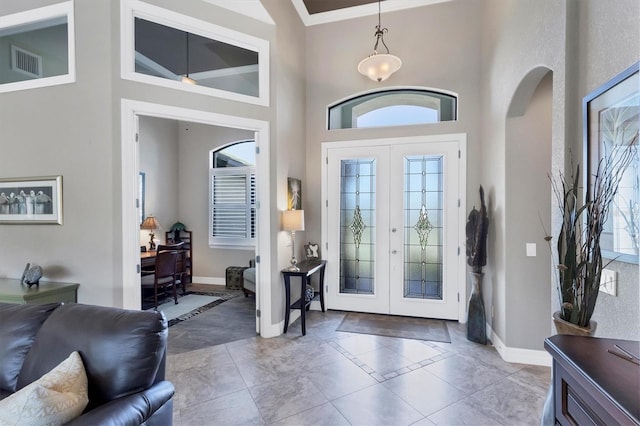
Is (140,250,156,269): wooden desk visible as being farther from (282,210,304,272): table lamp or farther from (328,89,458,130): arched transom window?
(328,89,458,130): arched transom window

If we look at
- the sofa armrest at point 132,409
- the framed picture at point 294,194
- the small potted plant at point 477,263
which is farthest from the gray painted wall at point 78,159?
the small potted plant at point 477,263

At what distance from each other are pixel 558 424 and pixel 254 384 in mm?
2202

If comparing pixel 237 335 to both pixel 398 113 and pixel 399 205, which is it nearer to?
pixel 399 205

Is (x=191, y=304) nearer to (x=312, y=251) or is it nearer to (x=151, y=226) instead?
(x=151, y=226)

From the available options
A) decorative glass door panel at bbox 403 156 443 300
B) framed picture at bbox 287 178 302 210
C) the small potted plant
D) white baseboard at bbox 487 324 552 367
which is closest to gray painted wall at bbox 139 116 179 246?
framed picture at bbox 287 178 302 210

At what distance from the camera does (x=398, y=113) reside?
439 cm

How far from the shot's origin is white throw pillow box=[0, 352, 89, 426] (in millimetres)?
1138

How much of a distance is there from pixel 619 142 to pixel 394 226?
2892 mm

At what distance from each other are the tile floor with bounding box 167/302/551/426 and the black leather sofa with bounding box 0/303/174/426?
96 cm

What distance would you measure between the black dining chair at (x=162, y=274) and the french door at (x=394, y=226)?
8.19 ft

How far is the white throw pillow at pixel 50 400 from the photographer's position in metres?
1.14

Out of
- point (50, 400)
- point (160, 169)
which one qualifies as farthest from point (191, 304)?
point (50, 400)

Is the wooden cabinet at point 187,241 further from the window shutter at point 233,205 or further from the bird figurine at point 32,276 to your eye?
the bird figurine at point 32,276

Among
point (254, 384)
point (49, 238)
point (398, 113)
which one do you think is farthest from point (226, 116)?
point (254, 384)
